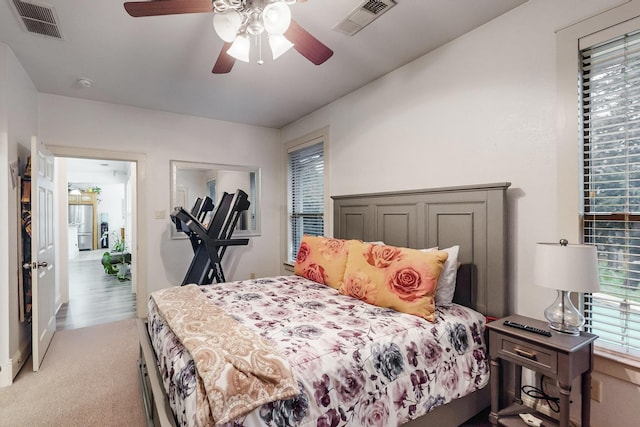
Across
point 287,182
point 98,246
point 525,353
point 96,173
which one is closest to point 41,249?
point 287,182

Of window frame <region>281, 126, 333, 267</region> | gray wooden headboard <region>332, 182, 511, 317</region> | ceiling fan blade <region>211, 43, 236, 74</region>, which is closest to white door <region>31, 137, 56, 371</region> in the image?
ceiling fan blade <region>211, 43, 236, 74</region>

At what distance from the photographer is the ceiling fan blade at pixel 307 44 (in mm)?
1757

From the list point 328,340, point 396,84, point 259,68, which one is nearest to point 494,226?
point 328,340

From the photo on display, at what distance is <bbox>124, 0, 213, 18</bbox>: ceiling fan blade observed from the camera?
149 cm

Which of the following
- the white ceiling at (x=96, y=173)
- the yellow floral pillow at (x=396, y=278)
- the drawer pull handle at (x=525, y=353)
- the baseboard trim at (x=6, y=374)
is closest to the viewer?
the drawer pull handle at (x=525, y=353)

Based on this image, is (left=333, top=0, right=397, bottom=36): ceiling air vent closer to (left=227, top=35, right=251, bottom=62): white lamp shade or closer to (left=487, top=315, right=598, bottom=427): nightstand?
(left=227, top=35, right=251, bottom=62): white lamp shade

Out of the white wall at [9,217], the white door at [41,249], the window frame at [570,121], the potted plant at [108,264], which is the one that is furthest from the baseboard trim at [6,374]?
the potted plant at [108,264]

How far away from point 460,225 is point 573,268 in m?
0.82

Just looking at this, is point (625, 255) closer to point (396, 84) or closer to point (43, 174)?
point (396, 84)

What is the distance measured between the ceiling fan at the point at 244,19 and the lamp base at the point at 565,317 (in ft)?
6.42

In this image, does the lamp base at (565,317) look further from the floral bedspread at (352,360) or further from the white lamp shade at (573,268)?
the floral bedspread at (352,360)

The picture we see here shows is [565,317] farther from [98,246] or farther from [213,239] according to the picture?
[98,246]

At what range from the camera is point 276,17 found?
5.19ft

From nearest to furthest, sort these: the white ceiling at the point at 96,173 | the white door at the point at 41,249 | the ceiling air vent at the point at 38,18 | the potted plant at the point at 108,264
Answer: the ceiling air vent at the point at 38,18
the white door at the point at 41,249
the potted plant at the point at 108,264
the white ceiling at the point at 96,173
